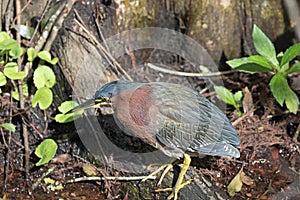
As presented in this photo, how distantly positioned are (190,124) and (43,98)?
3.45 ft

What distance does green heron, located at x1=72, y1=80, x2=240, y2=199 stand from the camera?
11.9 ft

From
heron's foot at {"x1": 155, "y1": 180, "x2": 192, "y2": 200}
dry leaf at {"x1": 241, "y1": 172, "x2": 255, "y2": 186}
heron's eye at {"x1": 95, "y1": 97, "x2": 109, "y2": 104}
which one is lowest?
dry leaf at {"x1": 241, "y1": 172, "x2": 255, "y2": 186}

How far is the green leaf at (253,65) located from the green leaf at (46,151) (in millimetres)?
1402

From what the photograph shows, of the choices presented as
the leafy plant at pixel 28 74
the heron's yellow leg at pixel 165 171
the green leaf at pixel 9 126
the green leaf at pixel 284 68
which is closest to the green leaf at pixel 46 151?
the leafy plant at pixel 28 74

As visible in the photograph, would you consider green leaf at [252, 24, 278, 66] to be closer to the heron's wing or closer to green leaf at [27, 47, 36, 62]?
the heron's wing

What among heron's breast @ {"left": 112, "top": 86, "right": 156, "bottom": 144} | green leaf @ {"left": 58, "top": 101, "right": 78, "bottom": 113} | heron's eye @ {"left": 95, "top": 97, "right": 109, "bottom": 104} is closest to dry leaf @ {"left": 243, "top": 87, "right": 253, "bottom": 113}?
heron's breast @ {"left": 112, "top": 86, "right": 156, "bottom": 144}

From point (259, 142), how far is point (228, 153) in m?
0.84

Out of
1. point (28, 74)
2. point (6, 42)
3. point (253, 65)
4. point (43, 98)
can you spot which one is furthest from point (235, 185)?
point (6, 42)

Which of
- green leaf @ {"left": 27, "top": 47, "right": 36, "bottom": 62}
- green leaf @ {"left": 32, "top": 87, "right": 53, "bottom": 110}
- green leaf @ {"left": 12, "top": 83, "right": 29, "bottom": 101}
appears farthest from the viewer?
green leaf @ {"left": 12, "top": 83, "right": 29, "bottom": 101}

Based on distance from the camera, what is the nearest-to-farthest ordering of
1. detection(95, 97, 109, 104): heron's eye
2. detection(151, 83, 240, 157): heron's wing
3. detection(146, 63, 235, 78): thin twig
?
1. detection(95, 97, 109, 104): heron's eye
2. detection(151, 83, 240, 157): heron's wing
3. detection(146, 63, 235, 78): thin twig

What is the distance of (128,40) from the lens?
4.85 m

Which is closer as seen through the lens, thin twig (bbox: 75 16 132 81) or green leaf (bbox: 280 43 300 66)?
green leaf (bbox: 280 43 300 66)

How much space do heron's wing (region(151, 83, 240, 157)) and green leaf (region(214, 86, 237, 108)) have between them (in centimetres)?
73

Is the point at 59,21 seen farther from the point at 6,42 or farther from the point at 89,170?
the point at 89,170
